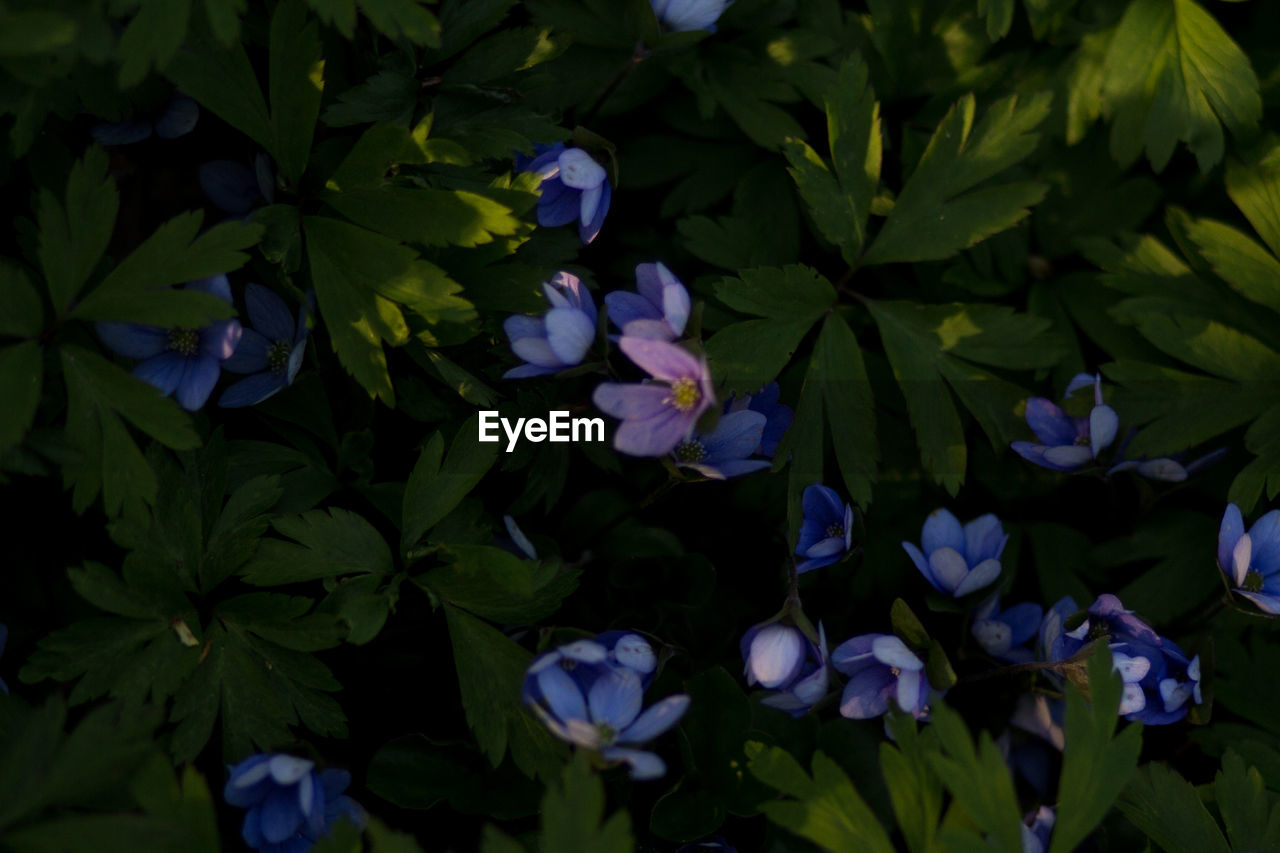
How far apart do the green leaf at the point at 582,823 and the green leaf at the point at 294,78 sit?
138 cm

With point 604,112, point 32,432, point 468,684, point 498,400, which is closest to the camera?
point 32,432

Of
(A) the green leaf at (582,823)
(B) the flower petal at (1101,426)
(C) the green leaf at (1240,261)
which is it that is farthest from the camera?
(C) the green leaf at (1240,261)

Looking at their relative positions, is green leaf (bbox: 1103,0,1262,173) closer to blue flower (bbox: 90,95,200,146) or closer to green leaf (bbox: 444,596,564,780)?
green leaf (bbox: 444,596,564,780)

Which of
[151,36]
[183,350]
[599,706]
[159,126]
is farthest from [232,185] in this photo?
[599,706]

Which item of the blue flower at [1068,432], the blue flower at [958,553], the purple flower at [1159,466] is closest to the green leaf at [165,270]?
the blue flower at [958,553]

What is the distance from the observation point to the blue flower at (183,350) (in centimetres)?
196

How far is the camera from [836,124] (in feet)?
7.35

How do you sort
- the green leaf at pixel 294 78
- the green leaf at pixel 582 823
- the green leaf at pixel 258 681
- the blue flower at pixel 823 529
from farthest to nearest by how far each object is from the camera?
the blue flower at pixel 823 529 < the green leaf at pixel 294 78 < the green leaf at pixel 258 681 < the green leaf at pixel 582 823

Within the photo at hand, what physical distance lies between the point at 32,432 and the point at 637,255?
1.48 meters

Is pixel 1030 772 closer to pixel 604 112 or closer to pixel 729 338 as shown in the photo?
pixel 729 338

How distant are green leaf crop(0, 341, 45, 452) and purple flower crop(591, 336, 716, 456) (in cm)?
100

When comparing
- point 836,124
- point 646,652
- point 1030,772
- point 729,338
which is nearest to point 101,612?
point 646,652

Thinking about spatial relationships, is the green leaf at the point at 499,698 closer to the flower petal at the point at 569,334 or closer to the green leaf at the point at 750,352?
the flower petal at the point at 569,334

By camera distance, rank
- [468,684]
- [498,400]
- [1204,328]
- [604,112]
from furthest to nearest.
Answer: [604,112] < [1204,328] < [498,400] < [468,684]
